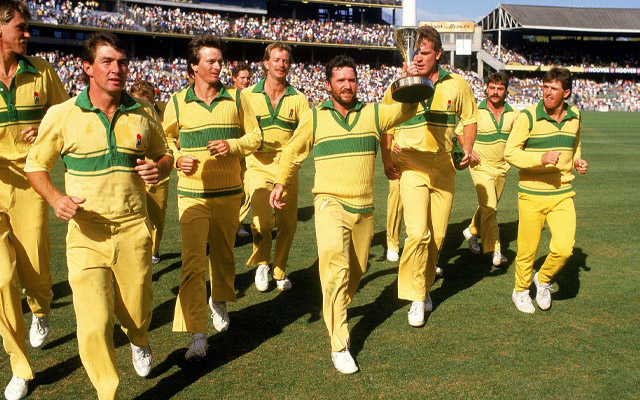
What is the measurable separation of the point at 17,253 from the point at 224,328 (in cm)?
189

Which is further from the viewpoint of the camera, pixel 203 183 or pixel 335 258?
pixel 203 183

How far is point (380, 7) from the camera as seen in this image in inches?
2235

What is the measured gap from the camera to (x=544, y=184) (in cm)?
607

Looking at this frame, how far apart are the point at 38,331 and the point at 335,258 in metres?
2.73

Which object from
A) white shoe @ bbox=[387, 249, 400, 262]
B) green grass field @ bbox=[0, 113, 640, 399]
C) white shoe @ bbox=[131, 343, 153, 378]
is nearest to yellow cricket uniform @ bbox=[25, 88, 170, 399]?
white shoe @ bbox=[131, 343, 153, 378]

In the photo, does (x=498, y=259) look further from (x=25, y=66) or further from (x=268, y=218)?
(x=25, y=66)

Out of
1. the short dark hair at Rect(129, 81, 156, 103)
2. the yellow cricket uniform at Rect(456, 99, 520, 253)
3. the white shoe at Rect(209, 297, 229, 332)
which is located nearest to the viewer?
the white shoe at Rect(209, 297, 229, 332)

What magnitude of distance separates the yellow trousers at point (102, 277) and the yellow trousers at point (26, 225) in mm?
1148

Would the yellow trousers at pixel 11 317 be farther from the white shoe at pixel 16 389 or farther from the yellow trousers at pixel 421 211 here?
the yellow trousers at pixel 421 211

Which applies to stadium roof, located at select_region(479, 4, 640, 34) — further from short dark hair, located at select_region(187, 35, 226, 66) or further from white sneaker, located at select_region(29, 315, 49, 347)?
white sneaker, located at select_region(29, 315, 49, 347)

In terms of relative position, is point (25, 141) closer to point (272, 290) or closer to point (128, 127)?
point (128, 127)

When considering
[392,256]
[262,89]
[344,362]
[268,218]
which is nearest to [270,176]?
[268,218]

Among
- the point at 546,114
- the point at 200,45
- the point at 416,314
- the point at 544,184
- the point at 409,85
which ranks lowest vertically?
the point at 416,314

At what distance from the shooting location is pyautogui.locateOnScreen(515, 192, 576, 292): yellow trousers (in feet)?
19.5
